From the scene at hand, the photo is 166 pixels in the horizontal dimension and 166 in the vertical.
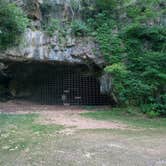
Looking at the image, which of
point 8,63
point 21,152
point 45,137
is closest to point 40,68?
point 8,63

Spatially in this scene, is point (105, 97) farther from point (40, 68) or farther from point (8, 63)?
point (8, 63)

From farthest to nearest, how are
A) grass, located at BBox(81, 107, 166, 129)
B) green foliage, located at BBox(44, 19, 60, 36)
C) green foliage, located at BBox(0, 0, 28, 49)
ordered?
green foliage, located at BBox(44, 19, 60, 36)
green foliage, located at BBox(0, 0, 28, 49)
grass, located at BBox(81, 107, 166, 129)

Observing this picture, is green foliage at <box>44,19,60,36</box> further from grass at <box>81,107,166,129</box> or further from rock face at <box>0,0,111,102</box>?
grass at <box>81,107,166,129</box>

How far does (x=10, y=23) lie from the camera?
9.27 m

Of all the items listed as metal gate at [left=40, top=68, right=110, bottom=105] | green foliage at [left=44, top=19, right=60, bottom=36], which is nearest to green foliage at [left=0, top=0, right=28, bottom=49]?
green foliage at [left=44, top=19, right=60, bottom=36]

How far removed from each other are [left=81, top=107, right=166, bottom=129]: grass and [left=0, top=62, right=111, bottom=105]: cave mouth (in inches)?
121

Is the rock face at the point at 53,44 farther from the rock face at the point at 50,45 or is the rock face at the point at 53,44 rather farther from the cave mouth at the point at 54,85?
the cave mouth at the point at 54,85

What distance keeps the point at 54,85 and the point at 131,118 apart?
582 cm

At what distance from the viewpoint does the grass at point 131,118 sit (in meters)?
7.87

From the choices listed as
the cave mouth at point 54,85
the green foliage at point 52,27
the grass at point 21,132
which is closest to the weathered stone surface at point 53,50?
the green foliage at point 52,27

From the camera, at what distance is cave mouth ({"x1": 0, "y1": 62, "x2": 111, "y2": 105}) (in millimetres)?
13344

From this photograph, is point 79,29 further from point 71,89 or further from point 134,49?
point 71,89

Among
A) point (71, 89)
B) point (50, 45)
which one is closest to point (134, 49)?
point (50, 45)

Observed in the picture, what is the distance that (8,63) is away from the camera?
475 inches
